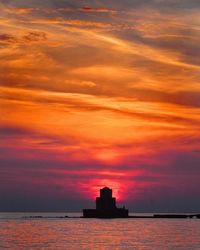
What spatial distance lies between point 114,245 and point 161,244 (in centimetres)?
1004

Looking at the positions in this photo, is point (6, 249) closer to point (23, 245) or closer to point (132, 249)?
point (23, 245)

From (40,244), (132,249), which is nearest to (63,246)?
(40,244)

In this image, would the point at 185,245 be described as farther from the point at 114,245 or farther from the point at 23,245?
the point at 23,245

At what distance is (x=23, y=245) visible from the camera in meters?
128

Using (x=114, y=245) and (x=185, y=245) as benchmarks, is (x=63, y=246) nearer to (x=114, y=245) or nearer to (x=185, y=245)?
(x=114, y=245)

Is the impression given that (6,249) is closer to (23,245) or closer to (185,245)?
(23,245)

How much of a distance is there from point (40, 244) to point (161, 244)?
25670mm

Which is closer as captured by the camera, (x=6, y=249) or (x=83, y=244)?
(x=6, y=249)

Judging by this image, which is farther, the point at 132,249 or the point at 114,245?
the point at 114,245

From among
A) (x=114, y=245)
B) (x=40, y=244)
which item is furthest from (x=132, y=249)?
(x=40, y=244)

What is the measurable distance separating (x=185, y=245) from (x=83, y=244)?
21.8 m

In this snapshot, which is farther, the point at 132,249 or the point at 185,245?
the point at 185,245

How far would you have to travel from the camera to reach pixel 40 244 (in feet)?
427

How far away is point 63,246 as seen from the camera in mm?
124938
